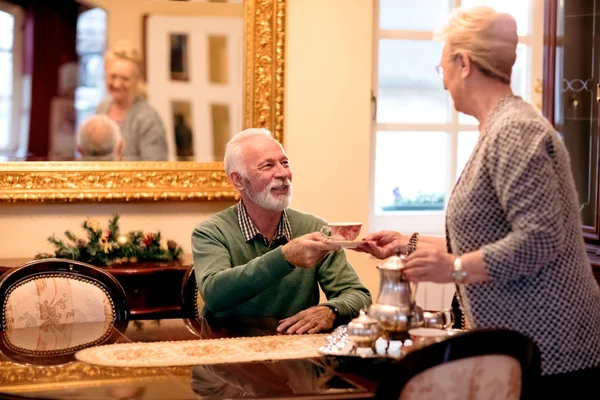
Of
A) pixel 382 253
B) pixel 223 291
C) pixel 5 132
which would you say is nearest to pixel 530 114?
pixel 382 253

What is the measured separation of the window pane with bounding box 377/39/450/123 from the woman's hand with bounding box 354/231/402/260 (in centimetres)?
189

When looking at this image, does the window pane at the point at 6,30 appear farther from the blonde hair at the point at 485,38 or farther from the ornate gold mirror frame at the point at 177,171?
the blonde hair at the point at 485,38

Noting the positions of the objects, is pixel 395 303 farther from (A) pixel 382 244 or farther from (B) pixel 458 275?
(A) pixel 382 244

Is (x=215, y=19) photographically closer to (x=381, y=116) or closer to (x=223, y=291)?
(x=381, y=116)

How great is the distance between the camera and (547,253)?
1.86 metres

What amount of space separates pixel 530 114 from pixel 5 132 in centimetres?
255

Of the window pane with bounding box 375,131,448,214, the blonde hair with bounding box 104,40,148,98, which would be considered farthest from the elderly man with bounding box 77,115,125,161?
the window pane with bounding box 375,131,448,214

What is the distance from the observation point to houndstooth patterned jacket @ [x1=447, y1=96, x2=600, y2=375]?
185 cm

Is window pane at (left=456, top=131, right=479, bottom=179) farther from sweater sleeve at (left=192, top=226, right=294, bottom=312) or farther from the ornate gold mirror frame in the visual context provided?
sweater sleeve at (left=192, top=226, right=294, bottom=312)

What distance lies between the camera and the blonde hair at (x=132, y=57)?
3881 millimetres

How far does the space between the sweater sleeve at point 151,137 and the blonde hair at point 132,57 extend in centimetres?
10

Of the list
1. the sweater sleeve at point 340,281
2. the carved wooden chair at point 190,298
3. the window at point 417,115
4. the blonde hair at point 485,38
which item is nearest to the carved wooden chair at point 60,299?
the carved wooden chair at point 190,298

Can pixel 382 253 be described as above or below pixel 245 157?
below

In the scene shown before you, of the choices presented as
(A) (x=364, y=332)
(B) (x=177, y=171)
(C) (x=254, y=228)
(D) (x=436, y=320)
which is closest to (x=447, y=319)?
(D) (x=436, y=320)
